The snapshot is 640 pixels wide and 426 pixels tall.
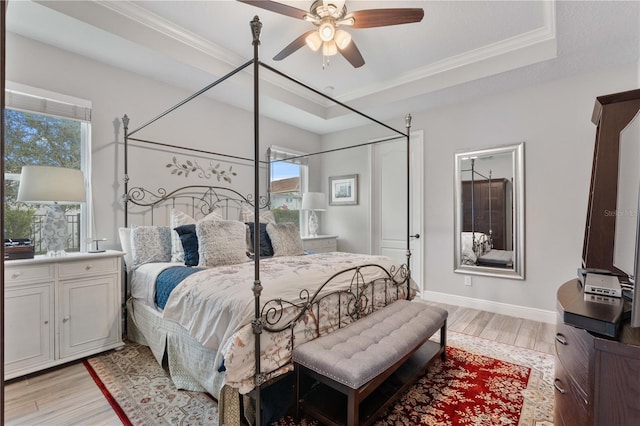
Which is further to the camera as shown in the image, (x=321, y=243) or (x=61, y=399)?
(x=321, y=243)

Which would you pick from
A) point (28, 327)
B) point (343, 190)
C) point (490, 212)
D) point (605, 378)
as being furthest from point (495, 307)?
point (28, 327)

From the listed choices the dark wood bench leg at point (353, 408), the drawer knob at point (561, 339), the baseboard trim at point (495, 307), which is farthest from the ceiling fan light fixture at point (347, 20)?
the baseboard trim at point (495, 307)

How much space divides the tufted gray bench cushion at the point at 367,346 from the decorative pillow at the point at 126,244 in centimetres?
204

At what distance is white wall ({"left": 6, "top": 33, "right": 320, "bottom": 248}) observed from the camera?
253 cm

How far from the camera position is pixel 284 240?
327 cm

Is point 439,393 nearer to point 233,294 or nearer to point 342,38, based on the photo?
point 233,294

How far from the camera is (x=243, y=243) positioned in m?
2.79

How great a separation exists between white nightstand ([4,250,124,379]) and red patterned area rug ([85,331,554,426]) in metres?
0.21

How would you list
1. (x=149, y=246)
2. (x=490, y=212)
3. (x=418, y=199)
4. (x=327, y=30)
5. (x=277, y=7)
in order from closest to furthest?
(x=277, y=7) < (x=327, y=30) < (x=149, y=246) < (x=490, y=212) < (x=418, y=199)

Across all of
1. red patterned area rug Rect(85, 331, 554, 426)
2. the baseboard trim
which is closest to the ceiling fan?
red patterned area rug Rect(85, 331, 554, 426)

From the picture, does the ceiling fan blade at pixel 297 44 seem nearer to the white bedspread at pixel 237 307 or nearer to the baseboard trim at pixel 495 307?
the white bedspread at pixel 237 307

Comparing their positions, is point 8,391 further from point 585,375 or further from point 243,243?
point 585,375

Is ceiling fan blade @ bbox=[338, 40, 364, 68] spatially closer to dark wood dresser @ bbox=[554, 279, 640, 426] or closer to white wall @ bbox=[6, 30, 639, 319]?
white wall @ bbox=[6, 30, 639, 319]

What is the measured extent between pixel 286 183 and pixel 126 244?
2534 millimetres
